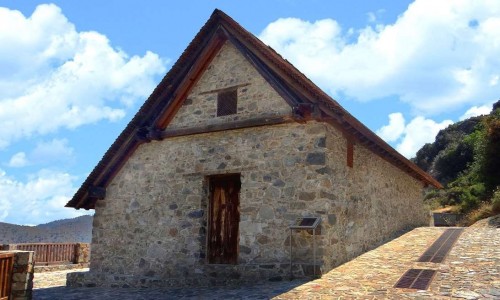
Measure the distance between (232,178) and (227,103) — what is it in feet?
6.11

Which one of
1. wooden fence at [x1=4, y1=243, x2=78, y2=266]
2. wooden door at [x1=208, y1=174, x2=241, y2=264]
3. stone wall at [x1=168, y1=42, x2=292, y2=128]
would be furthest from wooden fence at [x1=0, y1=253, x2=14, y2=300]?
wooden fence at [x1=4, y1=243, x2=78, y2=266]

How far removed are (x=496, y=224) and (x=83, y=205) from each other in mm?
13213

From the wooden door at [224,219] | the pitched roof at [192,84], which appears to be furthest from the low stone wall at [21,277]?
the pitched roof at [192,84]

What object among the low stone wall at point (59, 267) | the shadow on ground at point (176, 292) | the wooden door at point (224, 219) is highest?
the wooden door at point (224, 219)

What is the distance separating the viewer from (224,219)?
432 inches

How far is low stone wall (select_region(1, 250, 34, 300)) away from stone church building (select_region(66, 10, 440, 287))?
3.43 metres

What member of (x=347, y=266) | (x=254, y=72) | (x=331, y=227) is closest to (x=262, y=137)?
(x=254, y=72)

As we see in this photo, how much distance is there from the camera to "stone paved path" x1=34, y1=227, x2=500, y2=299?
23.6 feet

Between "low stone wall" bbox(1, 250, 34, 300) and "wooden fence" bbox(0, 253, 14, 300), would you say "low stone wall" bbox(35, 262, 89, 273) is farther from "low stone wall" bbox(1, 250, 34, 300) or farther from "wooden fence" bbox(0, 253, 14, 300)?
"wooden fence" bbox(0, 253, 14, 300)

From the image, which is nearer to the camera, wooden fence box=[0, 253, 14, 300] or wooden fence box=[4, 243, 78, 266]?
wooden fence box=[0, 253, 14, 300]

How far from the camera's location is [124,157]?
493 inches

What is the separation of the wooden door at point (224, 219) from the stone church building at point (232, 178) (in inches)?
1.0

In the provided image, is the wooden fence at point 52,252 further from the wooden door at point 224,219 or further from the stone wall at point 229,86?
the stone wall at point 229,86

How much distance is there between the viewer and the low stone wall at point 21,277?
26.6 ft
